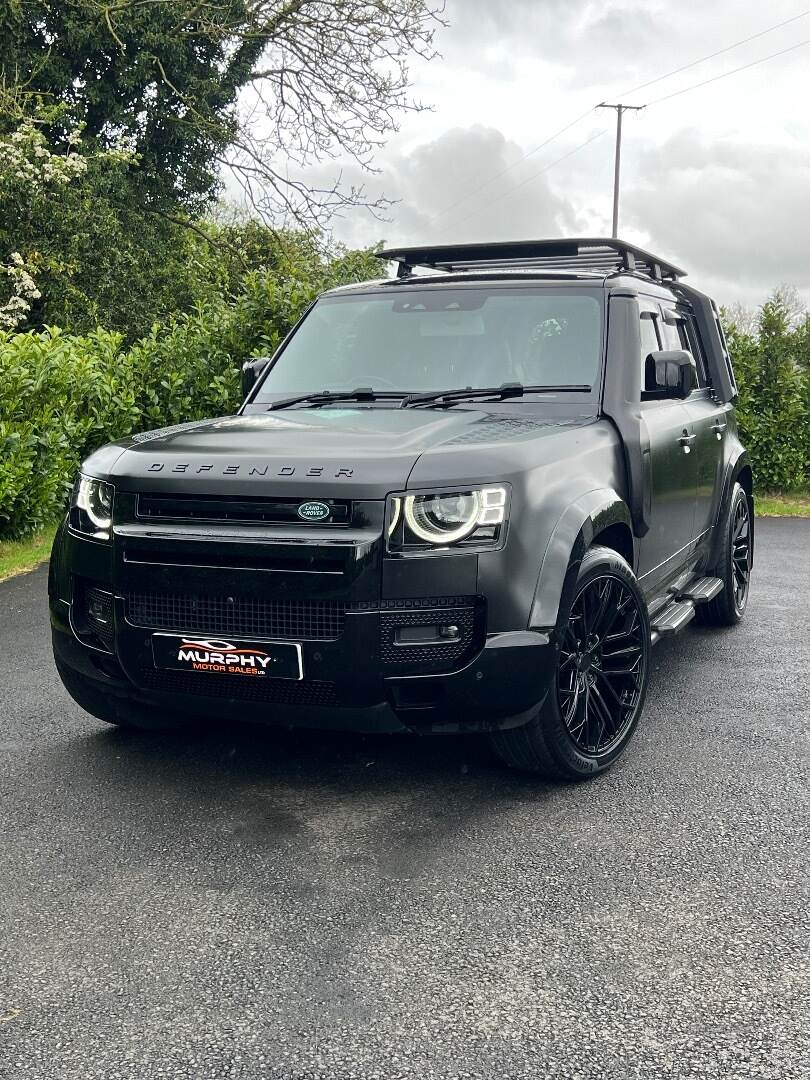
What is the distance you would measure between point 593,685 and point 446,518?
3.38ft

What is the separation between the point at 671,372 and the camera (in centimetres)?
488

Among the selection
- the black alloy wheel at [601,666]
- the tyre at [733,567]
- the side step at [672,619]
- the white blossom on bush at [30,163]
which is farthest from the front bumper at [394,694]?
the white blossom on bush at [30,163]

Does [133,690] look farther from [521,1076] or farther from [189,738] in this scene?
[521,1076]

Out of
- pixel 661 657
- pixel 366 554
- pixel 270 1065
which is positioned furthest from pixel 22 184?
pixel 270 1065

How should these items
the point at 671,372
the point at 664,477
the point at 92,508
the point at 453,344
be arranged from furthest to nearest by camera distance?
the point at 664,477
the point at 453,344
the point at 671,372
the point at 92,508

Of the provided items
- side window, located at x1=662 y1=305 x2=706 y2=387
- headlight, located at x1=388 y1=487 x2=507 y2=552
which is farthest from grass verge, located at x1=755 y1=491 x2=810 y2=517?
headlight, located at x1=388 y1=487 x2=507 y2=552

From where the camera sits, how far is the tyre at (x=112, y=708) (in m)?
4.45

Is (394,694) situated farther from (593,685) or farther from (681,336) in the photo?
(681,336)

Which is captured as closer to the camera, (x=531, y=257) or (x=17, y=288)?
(x=531, y=257)

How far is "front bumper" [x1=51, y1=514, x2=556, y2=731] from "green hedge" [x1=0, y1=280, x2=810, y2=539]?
554 centimetres

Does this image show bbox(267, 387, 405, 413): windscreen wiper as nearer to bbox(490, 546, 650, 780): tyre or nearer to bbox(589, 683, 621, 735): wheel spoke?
bbox(490, 546, 650, 780): tyre

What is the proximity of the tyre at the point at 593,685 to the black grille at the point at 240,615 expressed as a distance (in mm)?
819

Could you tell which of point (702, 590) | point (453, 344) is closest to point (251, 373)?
point (453, 344)

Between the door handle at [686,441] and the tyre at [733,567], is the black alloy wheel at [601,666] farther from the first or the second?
A: the tyre at [733,567]
